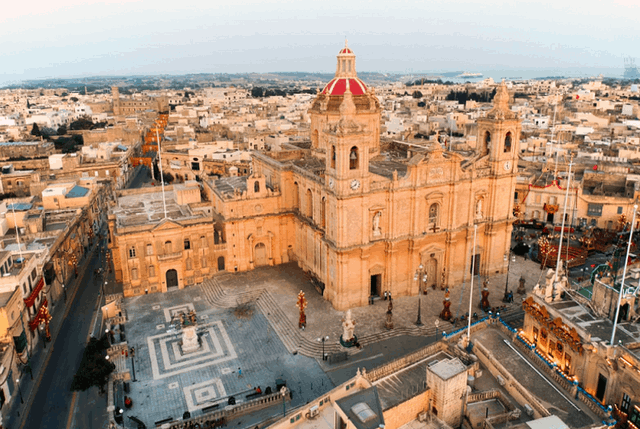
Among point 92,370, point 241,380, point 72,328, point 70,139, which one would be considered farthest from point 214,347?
point 70,139

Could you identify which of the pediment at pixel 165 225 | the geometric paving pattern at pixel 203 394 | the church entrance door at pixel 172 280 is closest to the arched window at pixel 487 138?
the pediment at pixel 165 225

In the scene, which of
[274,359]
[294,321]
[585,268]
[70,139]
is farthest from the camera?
[70,139]

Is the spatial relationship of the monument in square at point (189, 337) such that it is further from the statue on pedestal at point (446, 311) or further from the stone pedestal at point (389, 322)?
the statue on pedestal at point (446, 311)

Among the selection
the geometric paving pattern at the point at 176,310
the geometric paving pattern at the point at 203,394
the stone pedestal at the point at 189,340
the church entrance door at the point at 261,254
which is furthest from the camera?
the church entrance door at the point at 261,254

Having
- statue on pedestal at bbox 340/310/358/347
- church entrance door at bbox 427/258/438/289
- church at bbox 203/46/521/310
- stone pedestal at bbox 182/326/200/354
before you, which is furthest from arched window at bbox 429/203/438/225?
stone pedestal at bbox 182/326/200/354

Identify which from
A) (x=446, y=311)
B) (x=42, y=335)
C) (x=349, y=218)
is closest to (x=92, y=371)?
(x=42, y=335)

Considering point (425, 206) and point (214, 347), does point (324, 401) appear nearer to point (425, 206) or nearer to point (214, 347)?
point (214, 347)

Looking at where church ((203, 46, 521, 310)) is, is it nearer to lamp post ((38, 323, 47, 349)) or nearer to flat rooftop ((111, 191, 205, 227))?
flat rooftop ((111, 191, 205, 227))
